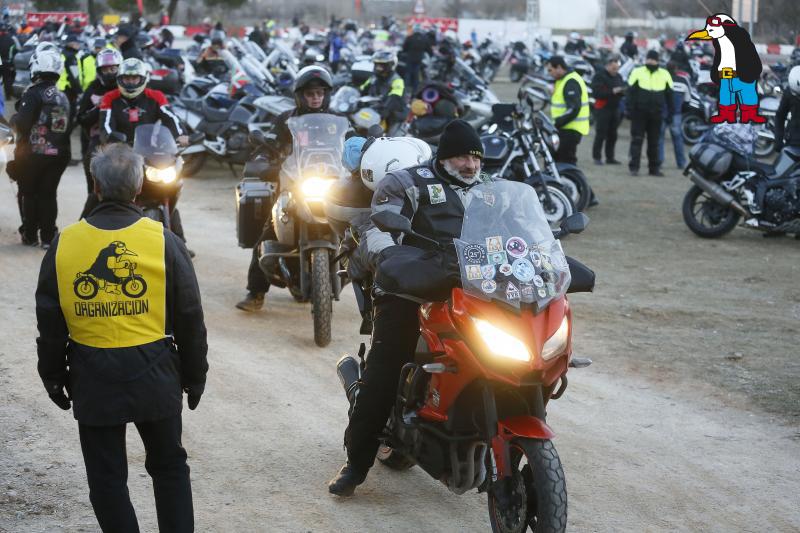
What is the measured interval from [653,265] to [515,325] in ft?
24.1

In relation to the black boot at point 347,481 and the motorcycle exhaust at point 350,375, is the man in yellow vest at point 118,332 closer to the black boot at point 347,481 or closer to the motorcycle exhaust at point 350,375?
the black boot at point 347,481

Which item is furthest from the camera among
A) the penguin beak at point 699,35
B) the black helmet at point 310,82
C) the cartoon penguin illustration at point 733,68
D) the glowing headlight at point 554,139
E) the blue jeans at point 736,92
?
the blue jeans at point 736,92

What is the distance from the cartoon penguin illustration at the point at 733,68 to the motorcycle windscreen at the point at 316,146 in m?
6.57

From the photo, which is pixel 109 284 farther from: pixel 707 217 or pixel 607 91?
pixel 607 91

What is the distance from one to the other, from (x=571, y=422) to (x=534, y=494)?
84.7 inches

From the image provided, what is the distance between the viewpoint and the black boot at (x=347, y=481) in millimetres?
5277

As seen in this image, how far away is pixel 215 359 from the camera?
25.0 feet

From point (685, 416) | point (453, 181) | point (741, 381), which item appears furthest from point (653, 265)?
point (453, 181)

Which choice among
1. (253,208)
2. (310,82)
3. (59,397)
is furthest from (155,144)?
(59,397)

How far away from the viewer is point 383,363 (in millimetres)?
5105

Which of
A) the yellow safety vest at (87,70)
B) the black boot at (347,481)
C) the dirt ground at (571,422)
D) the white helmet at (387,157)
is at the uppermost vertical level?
the white helmet at (387,157)

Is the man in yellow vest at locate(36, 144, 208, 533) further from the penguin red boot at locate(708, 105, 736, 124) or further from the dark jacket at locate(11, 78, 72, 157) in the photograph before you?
the penguin red boot at locate(708, 105, 736, 124)

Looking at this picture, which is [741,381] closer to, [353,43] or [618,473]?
[618,473]

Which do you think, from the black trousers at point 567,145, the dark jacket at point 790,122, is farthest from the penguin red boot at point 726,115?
the black trousers at point 567,145
